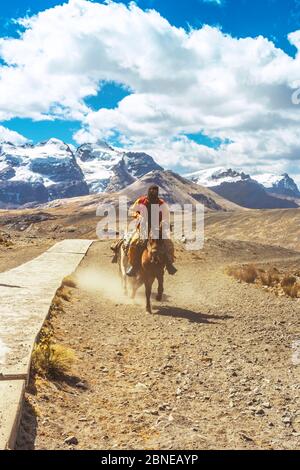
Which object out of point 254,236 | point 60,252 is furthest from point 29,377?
point 254,236

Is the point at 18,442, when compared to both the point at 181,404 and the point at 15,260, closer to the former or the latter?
the point at 181,404

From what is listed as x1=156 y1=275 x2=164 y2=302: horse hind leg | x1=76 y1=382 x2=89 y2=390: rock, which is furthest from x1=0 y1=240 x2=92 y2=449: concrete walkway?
x1=156 y1=275 x2=164 y2=302: horse hind leg

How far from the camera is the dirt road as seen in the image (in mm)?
5770

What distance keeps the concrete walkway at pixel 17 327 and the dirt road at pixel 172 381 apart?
0.27 meters

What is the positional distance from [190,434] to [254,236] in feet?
341

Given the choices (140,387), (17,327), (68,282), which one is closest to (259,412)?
(140,387)

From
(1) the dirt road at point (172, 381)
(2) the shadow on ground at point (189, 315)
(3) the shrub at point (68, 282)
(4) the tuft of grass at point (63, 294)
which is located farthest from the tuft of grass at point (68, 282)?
(2) the shadow on ground at point (189, 315)

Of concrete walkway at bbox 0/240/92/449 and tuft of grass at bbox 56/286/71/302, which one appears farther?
tuft of grass at bbox 56/286/71/302

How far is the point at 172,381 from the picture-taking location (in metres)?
7.93

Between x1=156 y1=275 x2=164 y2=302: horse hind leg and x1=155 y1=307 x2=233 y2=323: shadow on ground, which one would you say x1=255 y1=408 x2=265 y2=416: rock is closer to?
x1=155 y1=307 x2=233 y2=323: shadow on ground

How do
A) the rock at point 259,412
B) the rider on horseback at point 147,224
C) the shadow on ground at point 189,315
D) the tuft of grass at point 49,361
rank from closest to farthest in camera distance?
the rock at point 259,412 < the tuft of grass at point 49,361 < the shadow on ground at point 189,315 < the rider on horseback at point 147,224

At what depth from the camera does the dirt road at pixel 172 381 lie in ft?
18.9

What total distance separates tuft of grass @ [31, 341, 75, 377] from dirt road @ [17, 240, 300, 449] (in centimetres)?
26

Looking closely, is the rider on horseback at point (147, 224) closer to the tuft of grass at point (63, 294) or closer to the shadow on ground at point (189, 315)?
the shadow on ground at point (189, 315)
